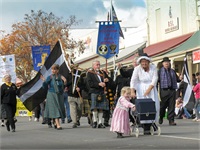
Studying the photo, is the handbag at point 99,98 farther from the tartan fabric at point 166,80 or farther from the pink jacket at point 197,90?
the pink jacket at point 197,90

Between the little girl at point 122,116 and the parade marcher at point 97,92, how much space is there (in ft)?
10.8

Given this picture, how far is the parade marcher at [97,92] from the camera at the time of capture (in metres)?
15.4

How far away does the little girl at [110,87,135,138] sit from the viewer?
468 inches

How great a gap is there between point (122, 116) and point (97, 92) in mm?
3609

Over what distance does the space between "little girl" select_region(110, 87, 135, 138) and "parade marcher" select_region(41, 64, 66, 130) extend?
144 inches

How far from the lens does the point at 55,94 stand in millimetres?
15578

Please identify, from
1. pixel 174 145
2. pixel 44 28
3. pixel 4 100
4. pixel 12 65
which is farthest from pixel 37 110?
pixel 44 28

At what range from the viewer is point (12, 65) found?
1198 inches

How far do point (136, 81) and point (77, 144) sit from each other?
227 cm

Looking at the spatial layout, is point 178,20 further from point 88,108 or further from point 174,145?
point 174,145

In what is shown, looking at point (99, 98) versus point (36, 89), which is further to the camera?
point (36, 89)

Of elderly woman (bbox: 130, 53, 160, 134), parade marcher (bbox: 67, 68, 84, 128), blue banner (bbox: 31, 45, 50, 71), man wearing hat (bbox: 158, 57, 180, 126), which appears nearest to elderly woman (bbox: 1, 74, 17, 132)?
parade marcher (bbox: 67, 68, 84, 128)

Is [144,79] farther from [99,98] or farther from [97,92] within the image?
[97,92]

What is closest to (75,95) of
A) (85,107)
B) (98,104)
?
(85,107)
